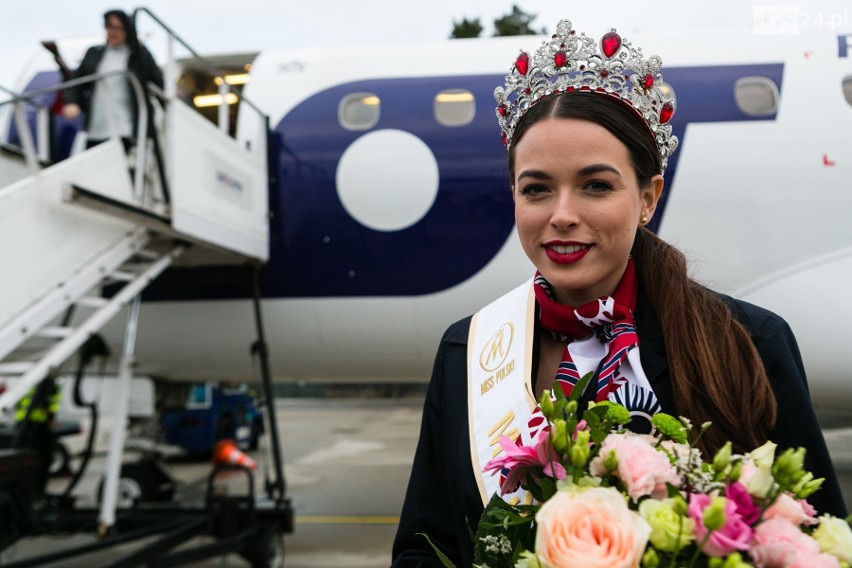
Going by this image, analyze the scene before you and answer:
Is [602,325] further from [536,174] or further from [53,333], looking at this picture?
[53,333]

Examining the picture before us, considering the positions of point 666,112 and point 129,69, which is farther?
point 129,69

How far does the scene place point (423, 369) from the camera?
557 cm

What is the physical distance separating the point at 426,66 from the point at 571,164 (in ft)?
14.0

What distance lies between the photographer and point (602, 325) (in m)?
1.28

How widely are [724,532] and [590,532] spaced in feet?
0.51

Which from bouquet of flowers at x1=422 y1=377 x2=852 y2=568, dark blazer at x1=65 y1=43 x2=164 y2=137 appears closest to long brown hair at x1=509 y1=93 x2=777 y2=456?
bouquet of flowers at x1=422 y1=377 x2=852 y2=568

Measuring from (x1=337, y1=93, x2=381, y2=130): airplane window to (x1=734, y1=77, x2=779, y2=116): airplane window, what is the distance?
277cm

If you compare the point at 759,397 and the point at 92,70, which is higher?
the point at 92,70

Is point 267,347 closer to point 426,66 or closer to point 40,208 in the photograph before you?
point 40,208

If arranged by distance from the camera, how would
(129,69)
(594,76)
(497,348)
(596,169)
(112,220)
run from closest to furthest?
1. (596,169)
2. (594,76)
3. (497,348)
4. (112,220)
5. (129,69)

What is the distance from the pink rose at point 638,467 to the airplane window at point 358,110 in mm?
4553

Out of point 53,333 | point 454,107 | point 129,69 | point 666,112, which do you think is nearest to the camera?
point 666,112

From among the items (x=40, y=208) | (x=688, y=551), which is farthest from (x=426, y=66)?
(x=688, y=551)

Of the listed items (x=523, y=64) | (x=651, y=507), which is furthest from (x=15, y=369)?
(x=651, y=507)
